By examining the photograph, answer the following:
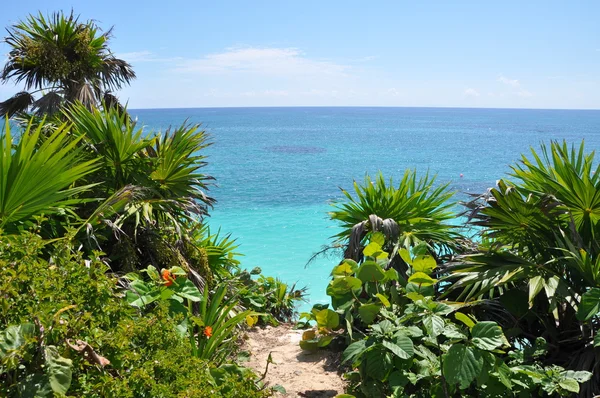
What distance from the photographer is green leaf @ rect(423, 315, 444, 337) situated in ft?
10.2

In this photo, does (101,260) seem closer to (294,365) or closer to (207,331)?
(207,331)

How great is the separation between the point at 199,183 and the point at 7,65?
334 cm

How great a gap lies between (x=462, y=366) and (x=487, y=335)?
0.77ft

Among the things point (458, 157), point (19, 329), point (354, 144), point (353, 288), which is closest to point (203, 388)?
point (19, 329)

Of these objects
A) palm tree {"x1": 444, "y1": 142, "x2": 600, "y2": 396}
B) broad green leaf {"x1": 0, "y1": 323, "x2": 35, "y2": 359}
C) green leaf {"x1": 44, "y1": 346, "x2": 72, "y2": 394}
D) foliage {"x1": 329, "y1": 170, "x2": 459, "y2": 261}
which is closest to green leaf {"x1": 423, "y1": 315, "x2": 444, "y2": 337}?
palm tree {"x1": 444, "y1": 142, "x2": 600, "y2": 396}

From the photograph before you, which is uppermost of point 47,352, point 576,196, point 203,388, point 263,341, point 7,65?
point 7,65

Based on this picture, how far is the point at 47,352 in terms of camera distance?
1904 millimetres

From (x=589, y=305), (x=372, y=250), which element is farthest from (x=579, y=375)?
(x=372, y=250)

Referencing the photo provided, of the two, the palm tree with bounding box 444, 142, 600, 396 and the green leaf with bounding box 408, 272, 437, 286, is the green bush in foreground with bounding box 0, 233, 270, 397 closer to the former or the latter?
the green leaf with bounding box 408, 272, 437, 286

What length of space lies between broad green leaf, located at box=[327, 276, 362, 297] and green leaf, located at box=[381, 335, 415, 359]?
72 centimetres

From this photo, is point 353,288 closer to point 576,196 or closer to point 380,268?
point 380,268

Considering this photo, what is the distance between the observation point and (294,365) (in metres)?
4.92

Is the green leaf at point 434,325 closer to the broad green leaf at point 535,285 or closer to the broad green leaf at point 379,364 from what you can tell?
the broad green leaf at point 379,364

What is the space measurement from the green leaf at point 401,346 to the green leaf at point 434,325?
15cm
